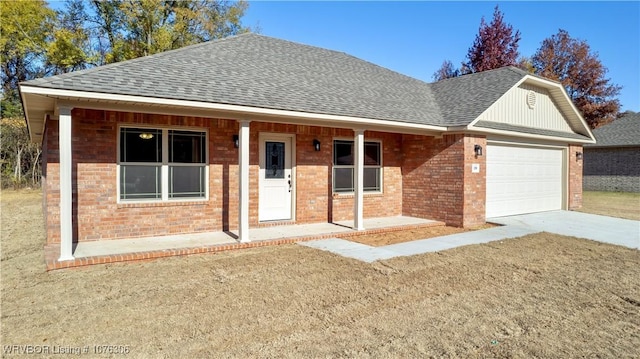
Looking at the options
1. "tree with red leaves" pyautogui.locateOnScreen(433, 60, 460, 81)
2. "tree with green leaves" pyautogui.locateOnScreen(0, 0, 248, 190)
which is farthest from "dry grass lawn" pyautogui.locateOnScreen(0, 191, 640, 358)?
"tree with red leaves" pyautogui.locateOnScreen(433, 60, 460, 81)

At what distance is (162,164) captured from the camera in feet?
25.5

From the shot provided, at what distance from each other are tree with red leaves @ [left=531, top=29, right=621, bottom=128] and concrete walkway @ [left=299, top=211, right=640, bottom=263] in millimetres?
25873

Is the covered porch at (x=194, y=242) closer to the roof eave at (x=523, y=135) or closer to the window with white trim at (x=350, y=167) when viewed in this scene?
the window with white trim at (x=350, y=167)

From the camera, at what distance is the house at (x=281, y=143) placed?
6.89 meters

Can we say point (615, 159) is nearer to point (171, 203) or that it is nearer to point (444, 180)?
point (444, 180)

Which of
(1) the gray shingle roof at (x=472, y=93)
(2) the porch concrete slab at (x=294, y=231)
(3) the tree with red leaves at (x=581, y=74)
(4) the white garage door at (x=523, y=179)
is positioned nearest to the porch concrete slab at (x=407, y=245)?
(2) the porch concrete slab at (x=294, y=231)

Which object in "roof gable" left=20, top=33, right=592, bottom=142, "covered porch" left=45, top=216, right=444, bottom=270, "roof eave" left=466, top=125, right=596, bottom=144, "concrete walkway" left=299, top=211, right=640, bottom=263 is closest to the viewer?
"covered porch" left=45, top=216, right=444, bottom=270

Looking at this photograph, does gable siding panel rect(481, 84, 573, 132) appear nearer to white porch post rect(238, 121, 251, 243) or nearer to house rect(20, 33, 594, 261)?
house rect(20, 33, 594, 261)

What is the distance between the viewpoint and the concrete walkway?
7.20 metres

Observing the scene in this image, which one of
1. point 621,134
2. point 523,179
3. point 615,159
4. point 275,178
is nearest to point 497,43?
point 621,134

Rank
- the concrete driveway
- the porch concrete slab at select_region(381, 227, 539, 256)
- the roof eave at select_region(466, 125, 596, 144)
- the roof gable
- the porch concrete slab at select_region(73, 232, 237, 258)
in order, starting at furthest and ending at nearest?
the roof eave at select_region(466, 125, 596, 144) → the concrete driveway → the porch concrete slab at select_region(381, 227, 539, 256) → the porch concrete slab at select_region(73, 232, 237, 258) → the roof gable

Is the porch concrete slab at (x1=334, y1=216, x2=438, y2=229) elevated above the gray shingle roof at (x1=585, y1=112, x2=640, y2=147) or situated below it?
below

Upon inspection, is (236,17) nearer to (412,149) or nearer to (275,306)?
(412,149)

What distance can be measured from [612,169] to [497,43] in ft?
39.6
